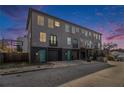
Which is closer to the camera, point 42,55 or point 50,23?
point 42,55

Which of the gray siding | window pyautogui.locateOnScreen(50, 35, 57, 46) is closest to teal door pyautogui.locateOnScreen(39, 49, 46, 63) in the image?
the gray siding

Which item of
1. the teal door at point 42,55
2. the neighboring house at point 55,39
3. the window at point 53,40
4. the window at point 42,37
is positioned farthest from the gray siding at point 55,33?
the teal door at point 42,55

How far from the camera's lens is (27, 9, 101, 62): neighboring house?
14852 millimetres

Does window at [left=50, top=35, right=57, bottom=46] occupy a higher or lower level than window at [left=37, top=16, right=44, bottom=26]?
lower

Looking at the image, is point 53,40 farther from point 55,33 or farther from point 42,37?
point 42,37

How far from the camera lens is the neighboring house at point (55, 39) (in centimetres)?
1485

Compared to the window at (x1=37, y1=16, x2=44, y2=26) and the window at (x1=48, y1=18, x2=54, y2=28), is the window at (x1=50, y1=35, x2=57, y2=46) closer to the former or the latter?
the window at (x1=48, y1=18, x2=54, y2=28)

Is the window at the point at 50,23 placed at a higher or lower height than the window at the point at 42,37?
higher

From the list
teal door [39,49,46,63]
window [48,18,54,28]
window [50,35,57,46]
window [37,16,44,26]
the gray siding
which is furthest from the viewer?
window [50,35,57,46]

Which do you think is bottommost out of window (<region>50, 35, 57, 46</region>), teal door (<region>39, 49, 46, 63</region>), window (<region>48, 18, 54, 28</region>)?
teal door (<region>39, 49, 46, 63</region>)

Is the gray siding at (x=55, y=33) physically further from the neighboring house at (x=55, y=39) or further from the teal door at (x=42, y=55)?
the teal door at (x=42, y=55)

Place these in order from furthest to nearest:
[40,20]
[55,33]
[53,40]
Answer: [55,33] → [53,40] → [40,20]

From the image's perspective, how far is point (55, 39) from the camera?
679 inches

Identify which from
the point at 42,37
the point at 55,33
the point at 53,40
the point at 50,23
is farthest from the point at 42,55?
the point at 50,23
